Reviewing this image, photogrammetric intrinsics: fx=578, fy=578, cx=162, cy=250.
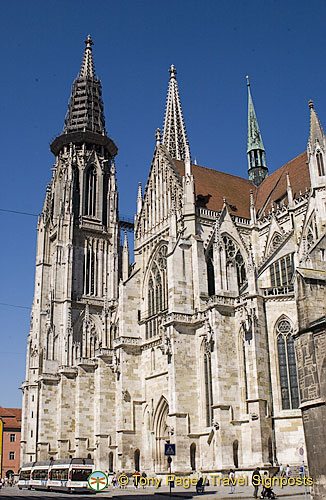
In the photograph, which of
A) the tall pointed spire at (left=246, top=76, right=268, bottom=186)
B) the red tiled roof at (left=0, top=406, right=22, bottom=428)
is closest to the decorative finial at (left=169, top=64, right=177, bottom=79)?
the tall pointed spire at (left=246, top=76, right=268, bottom=186)

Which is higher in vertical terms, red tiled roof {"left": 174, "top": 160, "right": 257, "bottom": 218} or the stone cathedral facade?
red tiled roof {"left": 174, "top": 160, "right": 257, "bottom": 218}

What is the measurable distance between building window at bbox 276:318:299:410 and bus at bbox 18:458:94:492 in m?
10.5

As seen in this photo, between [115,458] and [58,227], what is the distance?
2379 cm

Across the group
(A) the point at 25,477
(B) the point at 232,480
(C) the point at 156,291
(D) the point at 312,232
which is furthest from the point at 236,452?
(A) the point at 25,477

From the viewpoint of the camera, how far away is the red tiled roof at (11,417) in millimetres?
69144

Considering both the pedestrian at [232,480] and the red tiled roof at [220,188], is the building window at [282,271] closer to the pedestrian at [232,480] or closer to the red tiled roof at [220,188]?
the red tiled roof at [220,188]

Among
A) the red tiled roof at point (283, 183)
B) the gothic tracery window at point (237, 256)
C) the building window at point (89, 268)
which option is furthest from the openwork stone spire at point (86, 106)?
the gothic tracery window at point (237, 256)

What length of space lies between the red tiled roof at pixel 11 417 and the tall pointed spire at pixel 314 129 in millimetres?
51605

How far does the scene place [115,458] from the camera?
37500mm

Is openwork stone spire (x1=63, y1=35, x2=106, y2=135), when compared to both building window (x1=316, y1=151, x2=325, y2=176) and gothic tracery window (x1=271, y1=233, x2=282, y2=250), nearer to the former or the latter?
gothic tracery window (x1=271, y1=233, x2=282, y2=250)

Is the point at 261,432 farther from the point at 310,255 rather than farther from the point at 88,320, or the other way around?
the point at 88,320

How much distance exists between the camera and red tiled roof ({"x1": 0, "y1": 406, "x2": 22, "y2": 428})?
6914 centimetres

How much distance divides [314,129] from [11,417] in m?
54.8

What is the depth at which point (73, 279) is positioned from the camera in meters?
52.5
